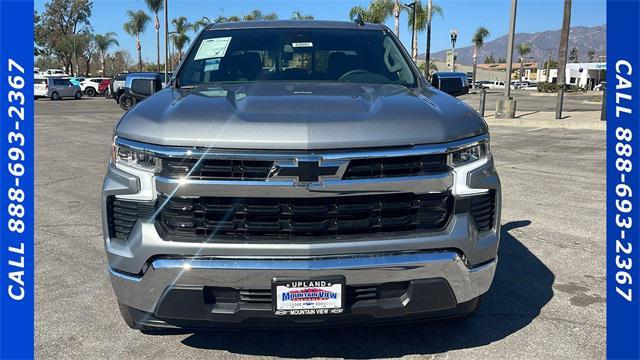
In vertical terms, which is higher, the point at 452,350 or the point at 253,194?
the point at 253,194

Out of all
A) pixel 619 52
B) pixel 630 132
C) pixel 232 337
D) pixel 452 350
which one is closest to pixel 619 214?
pixel 630 132

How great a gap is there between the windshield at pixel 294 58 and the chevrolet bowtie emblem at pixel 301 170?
1.43 metres

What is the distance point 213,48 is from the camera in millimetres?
3963

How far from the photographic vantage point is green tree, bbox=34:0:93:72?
73125 mm

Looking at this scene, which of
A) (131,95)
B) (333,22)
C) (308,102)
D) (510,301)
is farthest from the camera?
(333,22)

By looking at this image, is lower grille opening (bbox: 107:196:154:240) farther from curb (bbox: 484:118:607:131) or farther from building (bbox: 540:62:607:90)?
building (bbox: 540:62:607:90)

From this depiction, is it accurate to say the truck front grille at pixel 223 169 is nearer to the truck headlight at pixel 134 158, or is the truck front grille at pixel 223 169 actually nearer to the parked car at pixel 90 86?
the truck headlight at pixel 134 158

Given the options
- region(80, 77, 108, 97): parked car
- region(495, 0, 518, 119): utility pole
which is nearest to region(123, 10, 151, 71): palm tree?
region(80, 77, 108, 97): parked car

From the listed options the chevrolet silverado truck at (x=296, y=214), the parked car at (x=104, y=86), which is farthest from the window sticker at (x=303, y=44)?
the parked car at (x=104, y=86)

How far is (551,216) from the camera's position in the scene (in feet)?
18.9

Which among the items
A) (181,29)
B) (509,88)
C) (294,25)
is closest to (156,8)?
(181,29)

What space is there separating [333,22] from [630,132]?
2408mm

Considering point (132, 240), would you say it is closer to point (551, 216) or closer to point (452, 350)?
point (452, 350)

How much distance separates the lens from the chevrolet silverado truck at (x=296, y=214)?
2.37 m
